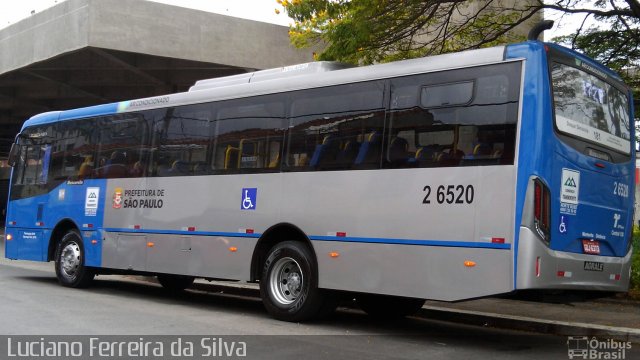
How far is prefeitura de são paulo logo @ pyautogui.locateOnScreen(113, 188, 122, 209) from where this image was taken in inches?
496

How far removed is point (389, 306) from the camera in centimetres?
1063

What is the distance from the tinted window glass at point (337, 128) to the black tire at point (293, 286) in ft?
3.87

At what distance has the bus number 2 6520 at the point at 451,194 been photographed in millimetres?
7867

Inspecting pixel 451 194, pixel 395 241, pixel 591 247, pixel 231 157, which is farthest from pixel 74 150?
pixel 591 247

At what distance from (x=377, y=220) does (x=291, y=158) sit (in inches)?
71.4

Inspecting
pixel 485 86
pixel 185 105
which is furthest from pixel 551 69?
pixel 185 105

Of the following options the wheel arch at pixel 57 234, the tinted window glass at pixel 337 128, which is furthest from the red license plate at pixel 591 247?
the wheel arch at pixel 57 234

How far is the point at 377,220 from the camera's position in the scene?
28.7ft

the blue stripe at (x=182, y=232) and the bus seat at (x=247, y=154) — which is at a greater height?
the bus seat at (x=247, y=154)

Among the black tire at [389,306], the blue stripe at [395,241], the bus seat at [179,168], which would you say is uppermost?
the bus seat at [179,168]

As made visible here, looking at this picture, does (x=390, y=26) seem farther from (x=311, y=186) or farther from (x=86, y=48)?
(x=86, y=48)

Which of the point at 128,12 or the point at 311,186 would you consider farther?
the point at 128,12

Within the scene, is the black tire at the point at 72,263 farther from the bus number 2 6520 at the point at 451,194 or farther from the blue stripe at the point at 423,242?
the bus number 2 6520 at the point at 451,194

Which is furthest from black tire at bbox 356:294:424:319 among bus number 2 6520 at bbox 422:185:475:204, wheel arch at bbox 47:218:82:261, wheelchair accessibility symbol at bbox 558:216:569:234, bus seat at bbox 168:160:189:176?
wheel arch at bbox 47:218:82:261
